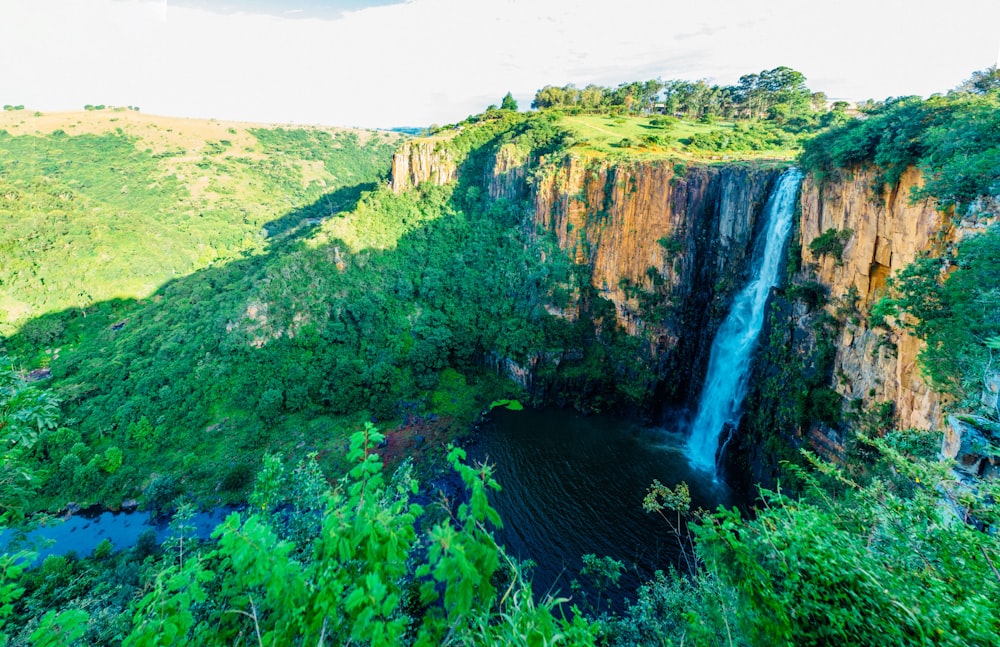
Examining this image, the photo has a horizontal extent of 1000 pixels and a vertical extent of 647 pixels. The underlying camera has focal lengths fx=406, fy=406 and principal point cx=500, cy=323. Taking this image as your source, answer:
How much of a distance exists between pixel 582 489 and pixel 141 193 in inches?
2904

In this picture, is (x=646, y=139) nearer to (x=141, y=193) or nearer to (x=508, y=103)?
(x=508, y=103)

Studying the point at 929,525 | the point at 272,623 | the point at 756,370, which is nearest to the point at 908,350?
the point at 756,370

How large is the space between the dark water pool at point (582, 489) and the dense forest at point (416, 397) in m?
1.34

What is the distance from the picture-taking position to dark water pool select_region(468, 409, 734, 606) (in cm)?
1712

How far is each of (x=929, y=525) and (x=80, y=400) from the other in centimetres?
3675

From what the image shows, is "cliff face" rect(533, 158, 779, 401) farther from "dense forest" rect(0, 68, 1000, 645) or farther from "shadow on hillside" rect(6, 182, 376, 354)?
"shadow on hillside" rect(6, 182, 376, 354)

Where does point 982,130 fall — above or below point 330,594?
above

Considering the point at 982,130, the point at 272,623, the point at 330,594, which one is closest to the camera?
the point at 330,594

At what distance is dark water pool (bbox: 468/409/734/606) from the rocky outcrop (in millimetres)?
24672

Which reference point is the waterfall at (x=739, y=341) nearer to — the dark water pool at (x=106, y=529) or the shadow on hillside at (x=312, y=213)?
the dark water pool at (x=106, y=529)

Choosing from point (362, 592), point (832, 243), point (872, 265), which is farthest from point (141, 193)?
point (872, 265)

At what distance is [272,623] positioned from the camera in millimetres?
3562

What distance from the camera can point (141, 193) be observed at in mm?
59312

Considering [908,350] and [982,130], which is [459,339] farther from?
[982,130]
